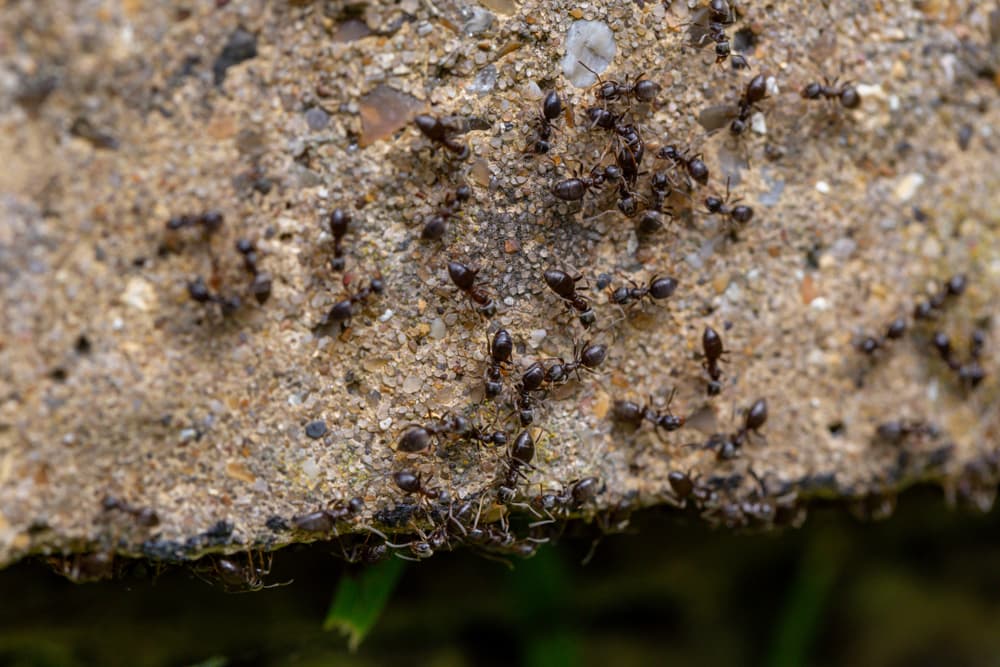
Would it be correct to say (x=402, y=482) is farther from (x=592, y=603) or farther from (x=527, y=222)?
(x=592, y=603)

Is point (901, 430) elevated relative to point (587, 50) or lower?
lower

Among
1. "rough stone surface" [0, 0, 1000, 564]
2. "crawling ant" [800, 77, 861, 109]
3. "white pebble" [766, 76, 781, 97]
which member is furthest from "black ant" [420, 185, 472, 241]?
"crawling ant" [800, 77, 861, 109]

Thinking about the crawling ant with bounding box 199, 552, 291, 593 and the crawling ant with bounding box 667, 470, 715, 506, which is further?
the crawling ant with bounding box 667, 470, 715, 506

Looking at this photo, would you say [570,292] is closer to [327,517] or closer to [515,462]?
[515,462]

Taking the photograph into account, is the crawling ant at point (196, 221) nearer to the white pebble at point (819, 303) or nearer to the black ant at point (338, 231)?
the black ant at point (338, 231)

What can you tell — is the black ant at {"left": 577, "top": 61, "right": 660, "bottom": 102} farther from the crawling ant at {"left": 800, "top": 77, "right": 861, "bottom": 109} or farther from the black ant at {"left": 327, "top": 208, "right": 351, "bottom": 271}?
the black ant at {"left": 327, "top": 208, "right": 351, "bottom": 271}

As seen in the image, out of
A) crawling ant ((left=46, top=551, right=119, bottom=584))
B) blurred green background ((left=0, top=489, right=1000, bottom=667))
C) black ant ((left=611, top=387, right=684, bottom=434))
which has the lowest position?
blurred green background ((left=0, top=489, right=1000, bottom=667))

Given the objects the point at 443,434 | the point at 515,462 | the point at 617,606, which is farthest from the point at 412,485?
the point at 617,606
